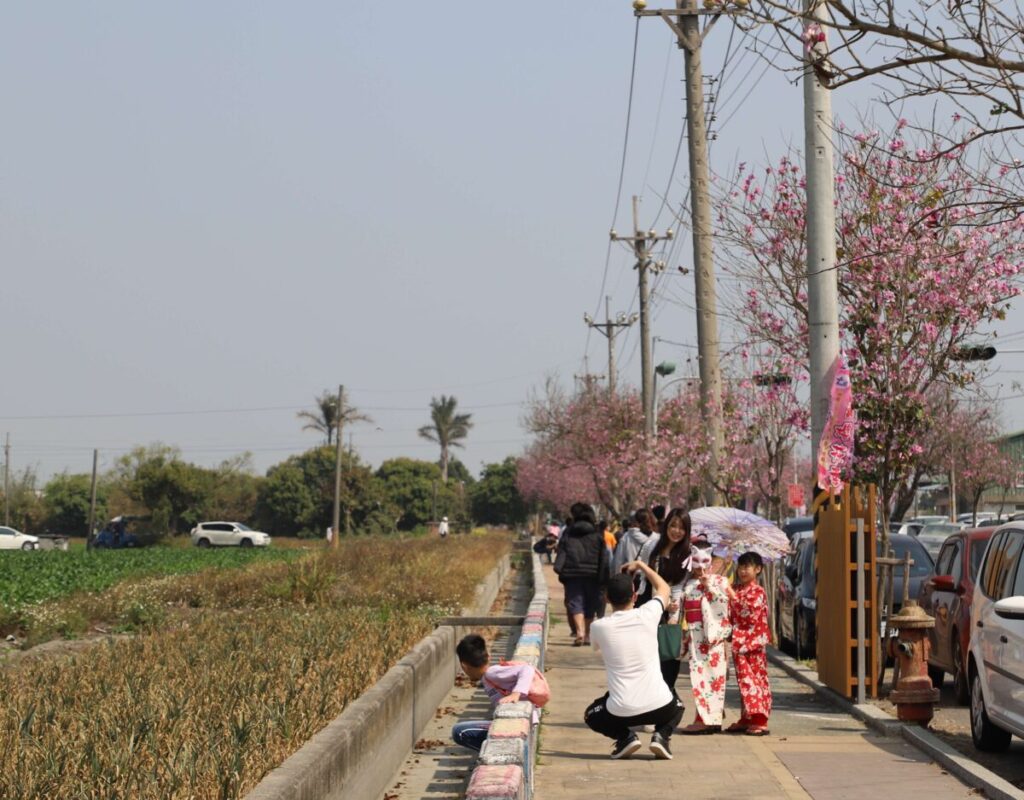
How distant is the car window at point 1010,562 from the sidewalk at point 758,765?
1391mm

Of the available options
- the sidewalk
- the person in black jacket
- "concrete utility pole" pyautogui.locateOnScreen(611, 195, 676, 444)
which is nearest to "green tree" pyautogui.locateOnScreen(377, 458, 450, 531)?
"concrete utility pole" pyautogui.locateOnScreen(611, 195, 676, 444)

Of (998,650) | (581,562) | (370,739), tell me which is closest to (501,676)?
(370,739)

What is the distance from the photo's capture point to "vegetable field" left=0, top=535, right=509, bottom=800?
7414mm

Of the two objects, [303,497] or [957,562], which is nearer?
[957,562]

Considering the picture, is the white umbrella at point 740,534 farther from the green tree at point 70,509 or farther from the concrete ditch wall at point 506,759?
the green tree at point 70,509

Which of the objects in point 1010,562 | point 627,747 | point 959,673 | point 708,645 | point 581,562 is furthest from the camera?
point 581,562

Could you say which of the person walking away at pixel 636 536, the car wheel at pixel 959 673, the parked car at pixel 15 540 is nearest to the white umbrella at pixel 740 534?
the person walking away at pixel 636 536

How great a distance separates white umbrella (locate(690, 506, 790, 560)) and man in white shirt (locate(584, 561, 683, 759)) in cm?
633

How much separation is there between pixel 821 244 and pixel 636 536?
5085 millimetres

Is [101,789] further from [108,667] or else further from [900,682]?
[900,682]

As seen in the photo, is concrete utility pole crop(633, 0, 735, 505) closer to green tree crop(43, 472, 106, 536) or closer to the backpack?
the backpack

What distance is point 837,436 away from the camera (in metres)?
16.2

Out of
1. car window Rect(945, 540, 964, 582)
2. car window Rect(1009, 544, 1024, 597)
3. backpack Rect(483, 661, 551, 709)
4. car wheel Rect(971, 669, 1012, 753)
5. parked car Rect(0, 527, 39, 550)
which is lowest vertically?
car wheel Rect(971, 669, 1012, 753)

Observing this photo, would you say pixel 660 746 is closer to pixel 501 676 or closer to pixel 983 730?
pixel 501 676
